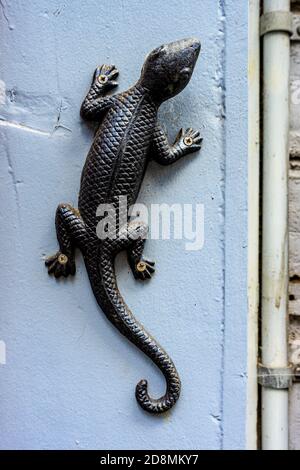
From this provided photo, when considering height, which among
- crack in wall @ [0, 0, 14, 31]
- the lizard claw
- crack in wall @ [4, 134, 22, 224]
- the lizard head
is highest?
crack in wall @ [0, 0, 14, 31]

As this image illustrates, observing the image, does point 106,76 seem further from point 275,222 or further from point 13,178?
point 275,222

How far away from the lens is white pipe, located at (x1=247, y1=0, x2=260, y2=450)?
73 centimetres

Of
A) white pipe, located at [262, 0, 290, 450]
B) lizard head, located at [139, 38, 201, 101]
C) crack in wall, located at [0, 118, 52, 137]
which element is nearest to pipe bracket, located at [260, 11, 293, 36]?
white pipe, located at [262, 0, 290, 450]

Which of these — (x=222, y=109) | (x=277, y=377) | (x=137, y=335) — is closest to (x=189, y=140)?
(x=222, y=109)

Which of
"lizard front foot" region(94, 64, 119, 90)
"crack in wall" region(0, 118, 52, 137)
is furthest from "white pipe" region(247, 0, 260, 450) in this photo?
"crack in wall" region(0, 118, 52, 137)

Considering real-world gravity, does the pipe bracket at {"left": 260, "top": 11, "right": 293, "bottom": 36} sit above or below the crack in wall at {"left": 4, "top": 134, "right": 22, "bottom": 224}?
above

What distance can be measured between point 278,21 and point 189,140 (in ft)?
0.84

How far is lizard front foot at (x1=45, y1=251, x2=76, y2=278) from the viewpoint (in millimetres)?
677

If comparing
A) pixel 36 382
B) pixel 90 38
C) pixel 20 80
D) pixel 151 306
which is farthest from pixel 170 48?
pixel 36 382

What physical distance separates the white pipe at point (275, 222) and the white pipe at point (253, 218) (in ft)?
0.05

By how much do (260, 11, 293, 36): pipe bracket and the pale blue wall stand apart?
0.08 m

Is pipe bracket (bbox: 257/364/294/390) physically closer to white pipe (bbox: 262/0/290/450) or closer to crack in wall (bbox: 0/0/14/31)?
white pipe (bbox: 262/0/290/450)

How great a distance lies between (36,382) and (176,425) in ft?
0.76

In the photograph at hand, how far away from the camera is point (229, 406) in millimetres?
681
